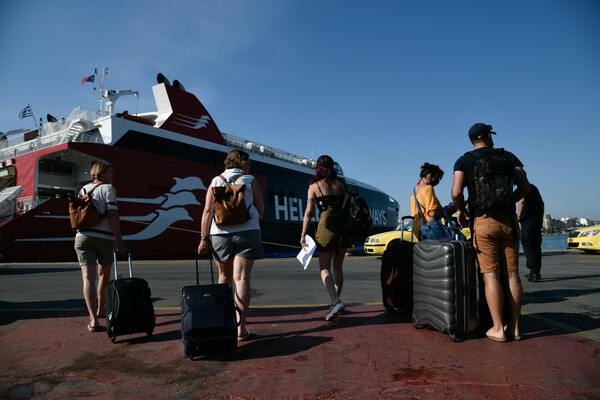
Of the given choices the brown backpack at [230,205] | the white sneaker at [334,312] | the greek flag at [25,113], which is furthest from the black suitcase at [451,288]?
the greek flag at [25,113]

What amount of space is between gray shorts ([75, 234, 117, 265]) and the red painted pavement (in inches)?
25.4

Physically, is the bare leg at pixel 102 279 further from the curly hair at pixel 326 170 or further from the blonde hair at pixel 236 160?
the curly hair at pixel 326 170

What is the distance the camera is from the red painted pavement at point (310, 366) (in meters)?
1.95

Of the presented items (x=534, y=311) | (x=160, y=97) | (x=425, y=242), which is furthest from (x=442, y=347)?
→ (x=160, y=97)

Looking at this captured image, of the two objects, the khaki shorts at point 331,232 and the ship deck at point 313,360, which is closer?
the ship deck at point 313,360

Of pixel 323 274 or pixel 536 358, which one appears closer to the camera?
pixel 536 358

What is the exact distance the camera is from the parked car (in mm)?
12469

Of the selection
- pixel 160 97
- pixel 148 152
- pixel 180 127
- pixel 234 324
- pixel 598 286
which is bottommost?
pixel 598 286

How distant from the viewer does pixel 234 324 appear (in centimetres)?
254

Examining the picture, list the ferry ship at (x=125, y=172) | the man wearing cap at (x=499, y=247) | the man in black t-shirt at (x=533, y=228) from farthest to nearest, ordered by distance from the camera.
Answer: the ferry ship at (x=125, y=172) → the man in black t-shirt at (x=533, y=228) → the man wearing cap at (x=499, y=247)

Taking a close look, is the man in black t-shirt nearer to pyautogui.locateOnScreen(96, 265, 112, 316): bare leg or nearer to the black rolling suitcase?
the black rolling suitcase

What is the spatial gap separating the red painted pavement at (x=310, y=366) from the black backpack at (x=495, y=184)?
1.03 meters

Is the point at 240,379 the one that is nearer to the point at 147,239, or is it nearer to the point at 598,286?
the point at 598,286

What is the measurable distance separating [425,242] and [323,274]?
1.07m
